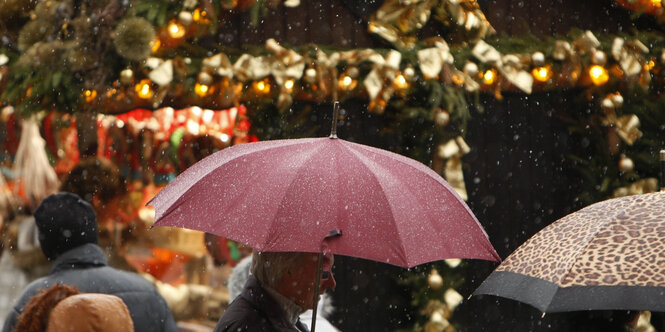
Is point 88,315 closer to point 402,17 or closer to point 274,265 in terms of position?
point 274,265

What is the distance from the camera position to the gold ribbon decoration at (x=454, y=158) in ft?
22.5

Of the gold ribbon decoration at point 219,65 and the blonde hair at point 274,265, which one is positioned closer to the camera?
the blonde hair at point 274,265

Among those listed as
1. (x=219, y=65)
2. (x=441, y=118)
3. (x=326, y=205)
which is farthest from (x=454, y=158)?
(x=326, y=205)

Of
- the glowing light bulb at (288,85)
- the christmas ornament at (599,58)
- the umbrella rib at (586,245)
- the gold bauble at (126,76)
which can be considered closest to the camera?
the umbrella rib at (586,245)

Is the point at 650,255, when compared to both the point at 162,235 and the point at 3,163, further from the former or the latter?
the point at 3,163

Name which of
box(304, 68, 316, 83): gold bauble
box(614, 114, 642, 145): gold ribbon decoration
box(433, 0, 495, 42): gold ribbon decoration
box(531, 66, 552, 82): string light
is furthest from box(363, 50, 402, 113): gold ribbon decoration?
box(614, 114, 642, 145): gold ribbon decoration

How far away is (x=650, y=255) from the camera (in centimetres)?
283

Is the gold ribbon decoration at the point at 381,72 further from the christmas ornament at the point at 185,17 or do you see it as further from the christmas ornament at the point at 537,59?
the christmas ornament at the point at 185,17

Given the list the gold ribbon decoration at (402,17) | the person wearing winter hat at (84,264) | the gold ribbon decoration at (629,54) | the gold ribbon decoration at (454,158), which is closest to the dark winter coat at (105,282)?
the person wearing winter hat at (84,264)

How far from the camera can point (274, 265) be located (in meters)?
3.25

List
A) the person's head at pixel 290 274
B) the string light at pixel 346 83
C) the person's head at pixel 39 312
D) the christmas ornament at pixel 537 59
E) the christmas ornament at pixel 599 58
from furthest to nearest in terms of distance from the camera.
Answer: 1. the christmas ornament at pixel 599 58
2. the christmas ornament at pixel 537 59
3. the string light at pixel 346 83
4. the person's head at pixel 290 274
5. the person's head at pixel 39 312

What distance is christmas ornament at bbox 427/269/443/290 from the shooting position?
6762 mm

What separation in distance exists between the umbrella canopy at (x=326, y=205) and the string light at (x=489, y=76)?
12.3 ft

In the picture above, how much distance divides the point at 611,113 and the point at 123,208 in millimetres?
3620
